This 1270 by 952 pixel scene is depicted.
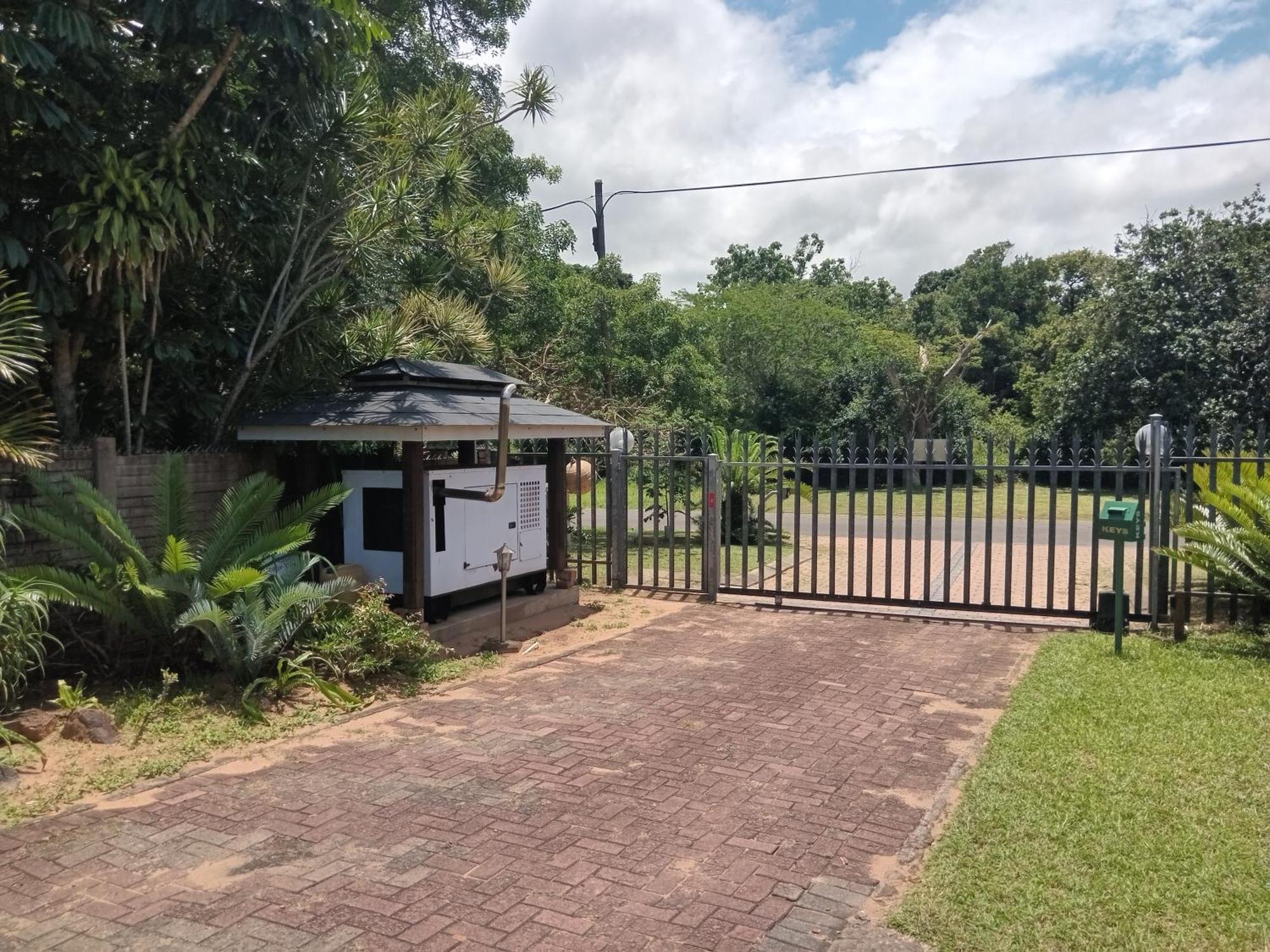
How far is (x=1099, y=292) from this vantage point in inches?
1086

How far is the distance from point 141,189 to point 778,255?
43.1 m

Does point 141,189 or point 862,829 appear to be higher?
point 141,189

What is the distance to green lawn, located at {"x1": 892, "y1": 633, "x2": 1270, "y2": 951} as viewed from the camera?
357 cm

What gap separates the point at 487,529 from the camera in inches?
352

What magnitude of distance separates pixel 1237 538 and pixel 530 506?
6116 mm

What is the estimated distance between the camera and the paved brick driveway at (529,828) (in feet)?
11.9

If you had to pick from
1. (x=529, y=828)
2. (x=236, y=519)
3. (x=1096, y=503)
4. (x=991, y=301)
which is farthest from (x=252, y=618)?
(x=991, y=301)

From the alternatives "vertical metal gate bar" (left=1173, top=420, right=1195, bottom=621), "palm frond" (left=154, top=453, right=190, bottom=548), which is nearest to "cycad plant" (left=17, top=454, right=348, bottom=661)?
"palm frond" (left=154, top=453, right=190, bottom=548)

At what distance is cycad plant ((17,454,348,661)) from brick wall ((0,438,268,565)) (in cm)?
12

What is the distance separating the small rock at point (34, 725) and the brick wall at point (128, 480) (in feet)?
4.40

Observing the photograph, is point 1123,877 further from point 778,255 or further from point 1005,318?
point 778,255

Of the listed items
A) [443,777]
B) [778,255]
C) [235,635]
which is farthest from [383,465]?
[778,255]

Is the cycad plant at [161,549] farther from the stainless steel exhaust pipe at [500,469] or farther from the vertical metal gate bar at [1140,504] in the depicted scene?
the vertical metal gate bar at [1140,504]

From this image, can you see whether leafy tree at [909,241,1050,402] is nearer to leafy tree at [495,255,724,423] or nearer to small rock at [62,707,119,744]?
leafy tree at [495,255,724,423]
